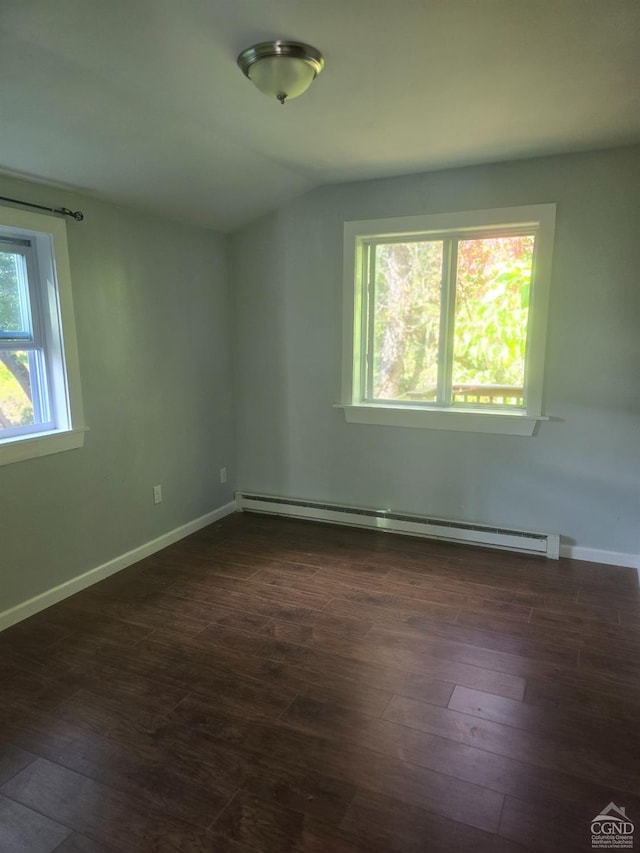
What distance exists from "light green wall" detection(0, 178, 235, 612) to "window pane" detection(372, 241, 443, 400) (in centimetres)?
122

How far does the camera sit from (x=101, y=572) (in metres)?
3.10

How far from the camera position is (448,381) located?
353cm

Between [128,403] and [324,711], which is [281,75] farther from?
[324,711]

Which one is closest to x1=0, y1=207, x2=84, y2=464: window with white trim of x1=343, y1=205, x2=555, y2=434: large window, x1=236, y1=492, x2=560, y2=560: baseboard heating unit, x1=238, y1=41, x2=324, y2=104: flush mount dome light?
x1=238, y1=41, x2=324, y2=104: flush mount dome light

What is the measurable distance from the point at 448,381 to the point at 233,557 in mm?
1854

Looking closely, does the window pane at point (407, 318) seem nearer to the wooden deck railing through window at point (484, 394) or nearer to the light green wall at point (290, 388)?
the wooden deck railing through window at point (484, 394)

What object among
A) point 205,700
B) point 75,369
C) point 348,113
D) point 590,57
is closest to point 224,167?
point 348,113

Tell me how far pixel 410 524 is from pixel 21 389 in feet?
8.44

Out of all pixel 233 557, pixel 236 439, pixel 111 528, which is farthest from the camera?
pixel 236 439

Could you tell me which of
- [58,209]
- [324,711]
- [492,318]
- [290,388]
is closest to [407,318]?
[492,318]

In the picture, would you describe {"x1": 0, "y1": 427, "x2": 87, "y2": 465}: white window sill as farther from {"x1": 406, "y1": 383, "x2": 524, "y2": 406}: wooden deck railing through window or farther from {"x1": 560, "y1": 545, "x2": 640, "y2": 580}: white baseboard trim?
{"x1": 560, "y1": 545, "x2": 640, "y2": 580}: white baseboard trim

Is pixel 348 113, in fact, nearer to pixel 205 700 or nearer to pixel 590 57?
pixel 590 57

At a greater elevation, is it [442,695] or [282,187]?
[282,187]

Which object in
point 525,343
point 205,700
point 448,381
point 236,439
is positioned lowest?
point 205,700
